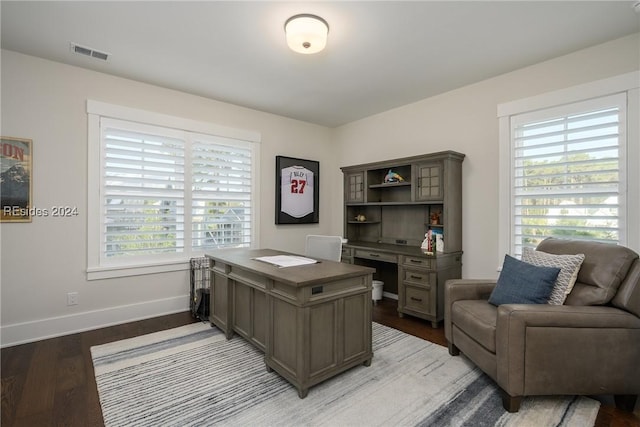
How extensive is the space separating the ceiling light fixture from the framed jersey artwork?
2300 mm

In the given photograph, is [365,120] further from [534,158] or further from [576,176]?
[576,176]

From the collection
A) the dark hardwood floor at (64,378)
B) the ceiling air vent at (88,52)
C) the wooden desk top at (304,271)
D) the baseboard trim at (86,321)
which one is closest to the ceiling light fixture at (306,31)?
the wooden desk top at (304,271)

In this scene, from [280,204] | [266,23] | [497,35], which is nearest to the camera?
[266,23]

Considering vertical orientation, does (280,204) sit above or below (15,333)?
above

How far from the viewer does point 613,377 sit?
1820 millimetres

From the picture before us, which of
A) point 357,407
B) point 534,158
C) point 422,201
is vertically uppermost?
point 534,158

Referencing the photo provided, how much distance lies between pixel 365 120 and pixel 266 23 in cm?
261

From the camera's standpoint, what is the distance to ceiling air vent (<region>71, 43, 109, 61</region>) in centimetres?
264

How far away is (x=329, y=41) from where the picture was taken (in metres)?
2.55

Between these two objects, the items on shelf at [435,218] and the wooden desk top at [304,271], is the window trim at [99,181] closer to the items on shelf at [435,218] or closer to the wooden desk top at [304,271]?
the wooden desk top at [304,271]

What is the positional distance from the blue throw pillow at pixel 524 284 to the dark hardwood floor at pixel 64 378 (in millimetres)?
728

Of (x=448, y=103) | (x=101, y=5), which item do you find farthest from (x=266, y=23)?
(x=448, y=103)

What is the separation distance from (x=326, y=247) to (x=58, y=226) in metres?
2.66

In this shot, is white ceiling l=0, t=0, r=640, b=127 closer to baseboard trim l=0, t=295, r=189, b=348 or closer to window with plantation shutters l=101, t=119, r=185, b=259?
window with plantation shutters l=101, t=119, r=185, b=259
